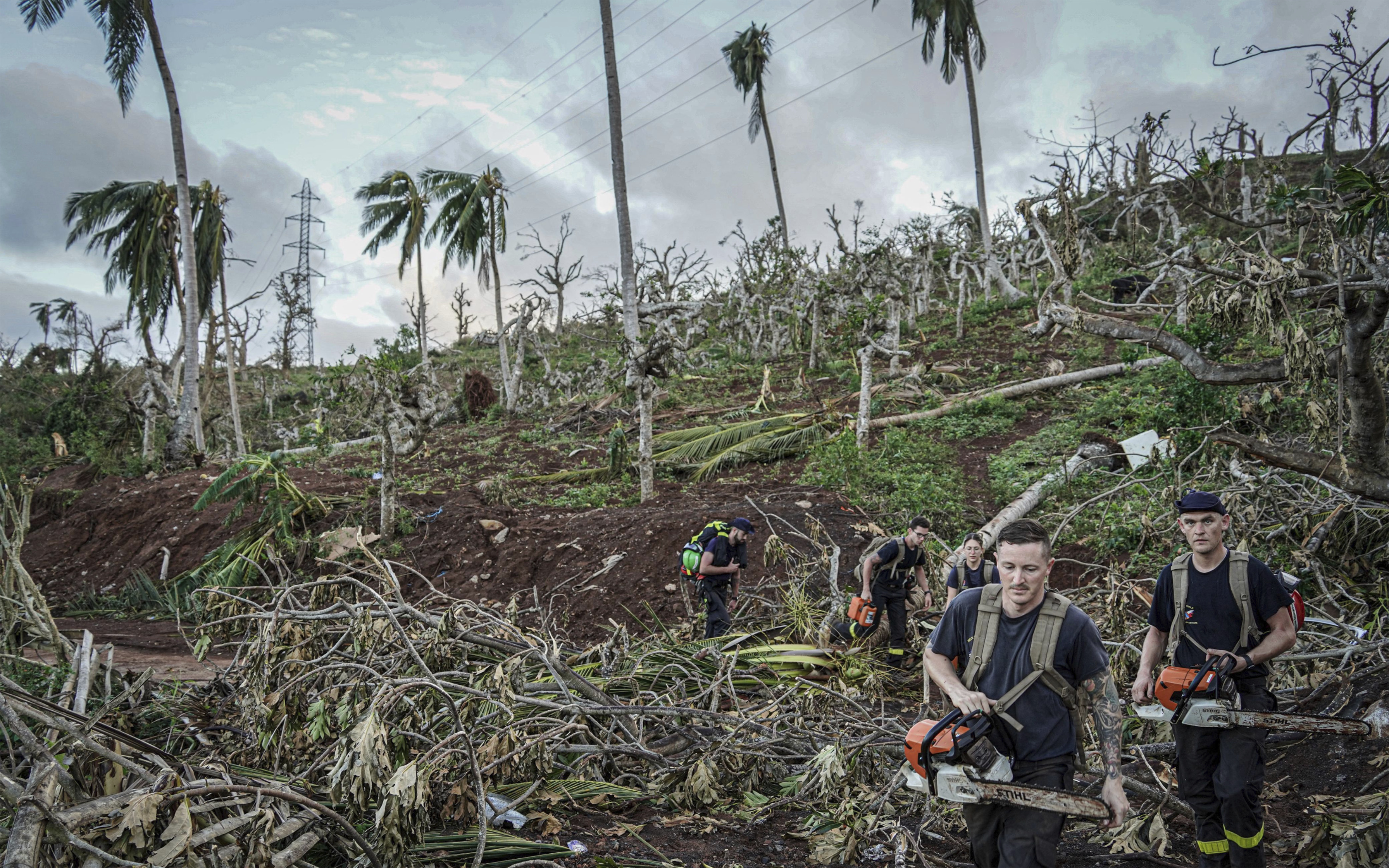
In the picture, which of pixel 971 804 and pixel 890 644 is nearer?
pixel 971 804

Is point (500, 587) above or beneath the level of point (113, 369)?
beneath

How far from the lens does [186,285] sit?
16000mm

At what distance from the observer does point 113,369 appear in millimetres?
24875

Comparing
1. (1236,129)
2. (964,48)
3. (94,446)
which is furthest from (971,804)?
(964,48)

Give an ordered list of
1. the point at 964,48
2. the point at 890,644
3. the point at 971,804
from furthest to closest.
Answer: the point at 964,48 → the point at 890,644 → the point at 971,804

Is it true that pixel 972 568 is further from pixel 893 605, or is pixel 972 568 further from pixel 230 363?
pixel 230 363

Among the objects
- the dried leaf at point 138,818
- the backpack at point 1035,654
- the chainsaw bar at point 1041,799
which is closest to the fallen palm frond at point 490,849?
the dried leaf at point 138,818

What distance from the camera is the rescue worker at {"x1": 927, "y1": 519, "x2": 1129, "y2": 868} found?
9.45 feet

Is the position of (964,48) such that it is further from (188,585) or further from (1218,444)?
(188,585)

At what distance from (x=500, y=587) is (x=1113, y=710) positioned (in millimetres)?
7857

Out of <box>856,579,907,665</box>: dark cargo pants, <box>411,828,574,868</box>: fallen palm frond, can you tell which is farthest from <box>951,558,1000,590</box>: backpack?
<box>411,828,574,868</box>: fallen palm frond

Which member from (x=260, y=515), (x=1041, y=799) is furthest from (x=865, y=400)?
(x=1041, y=799)

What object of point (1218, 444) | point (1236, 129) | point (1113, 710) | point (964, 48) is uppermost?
point (964, 48)

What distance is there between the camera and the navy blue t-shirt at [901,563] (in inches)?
271
